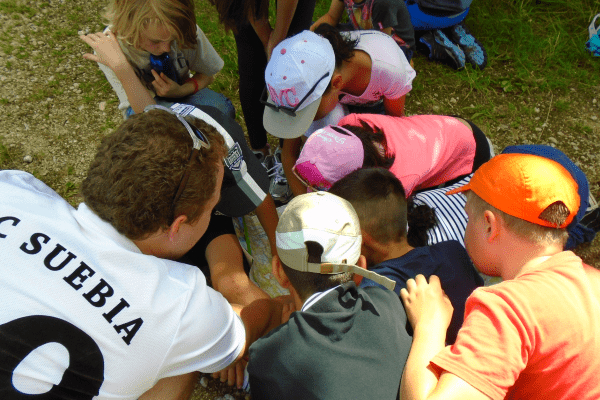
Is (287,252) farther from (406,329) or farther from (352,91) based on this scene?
(352,91)

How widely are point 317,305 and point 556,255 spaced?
0.81 meters

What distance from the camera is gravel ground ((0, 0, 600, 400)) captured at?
2.94 meters

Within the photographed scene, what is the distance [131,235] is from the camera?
136 centimetres

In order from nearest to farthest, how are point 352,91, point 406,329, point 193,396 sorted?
point 406,329 < point 193,396 < point 352,91

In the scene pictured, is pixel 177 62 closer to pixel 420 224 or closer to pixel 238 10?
pixel 238 10

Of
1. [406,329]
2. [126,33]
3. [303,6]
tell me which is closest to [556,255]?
Result: [406,329]

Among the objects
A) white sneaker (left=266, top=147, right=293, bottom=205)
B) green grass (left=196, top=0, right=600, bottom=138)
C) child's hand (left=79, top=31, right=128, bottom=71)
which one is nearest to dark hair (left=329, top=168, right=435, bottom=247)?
white sneaker (left=266, top=147, right=293, bottom=205)

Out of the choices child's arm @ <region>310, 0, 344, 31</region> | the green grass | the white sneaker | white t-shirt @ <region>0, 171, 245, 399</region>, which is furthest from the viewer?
the green grass

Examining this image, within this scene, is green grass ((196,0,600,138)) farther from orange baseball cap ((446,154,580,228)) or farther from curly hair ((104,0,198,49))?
orange baseball cap ((446,154,580,228))

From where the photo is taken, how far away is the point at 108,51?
90.8 inches

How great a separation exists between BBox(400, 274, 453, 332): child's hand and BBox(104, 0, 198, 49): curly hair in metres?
1.76

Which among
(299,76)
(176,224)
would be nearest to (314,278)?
→ (176,224)

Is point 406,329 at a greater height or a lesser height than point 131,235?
lesser

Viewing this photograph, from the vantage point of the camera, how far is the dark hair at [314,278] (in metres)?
1.39
